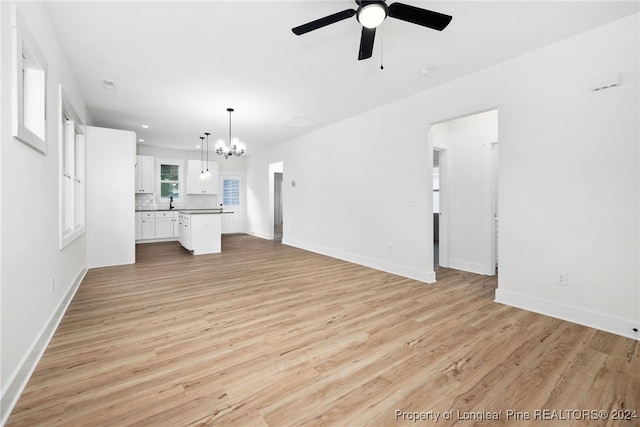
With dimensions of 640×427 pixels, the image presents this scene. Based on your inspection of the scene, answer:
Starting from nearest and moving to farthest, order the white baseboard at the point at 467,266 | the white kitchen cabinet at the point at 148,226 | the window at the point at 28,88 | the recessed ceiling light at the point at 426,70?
the window at the point at 28,88
the recessed ceiling light at the point at 426,70
the white baseboard at the point at 467,266
the white kitchen cabinet at the point at 148,226

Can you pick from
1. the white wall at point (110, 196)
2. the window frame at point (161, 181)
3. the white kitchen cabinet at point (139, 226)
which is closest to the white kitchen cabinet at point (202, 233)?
the white wall at point (110, 196)

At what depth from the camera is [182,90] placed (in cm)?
393

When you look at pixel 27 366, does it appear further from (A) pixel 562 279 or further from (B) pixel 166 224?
(B) pixel 166 224

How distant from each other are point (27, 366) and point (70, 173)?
2764mm

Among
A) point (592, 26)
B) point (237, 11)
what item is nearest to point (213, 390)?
point (237, 11)

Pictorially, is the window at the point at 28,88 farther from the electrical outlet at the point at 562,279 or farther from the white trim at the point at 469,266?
the white trim at the point at 469,266

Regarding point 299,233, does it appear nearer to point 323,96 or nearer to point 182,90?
point 323,96

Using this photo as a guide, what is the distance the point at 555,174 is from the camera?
2.73 meters

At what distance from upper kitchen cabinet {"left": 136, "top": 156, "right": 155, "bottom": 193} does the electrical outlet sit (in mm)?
8775

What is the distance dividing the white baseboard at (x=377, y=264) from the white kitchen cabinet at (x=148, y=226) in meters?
4.36

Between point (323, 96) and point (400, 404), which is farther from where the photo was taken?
point (323, 96)

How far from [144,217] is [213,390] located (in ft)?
23.9

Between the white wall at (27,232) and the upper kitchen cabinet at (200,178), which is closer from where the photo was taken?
the white wall at (27,232)

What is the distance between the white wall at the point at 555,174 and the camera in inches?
92.8
